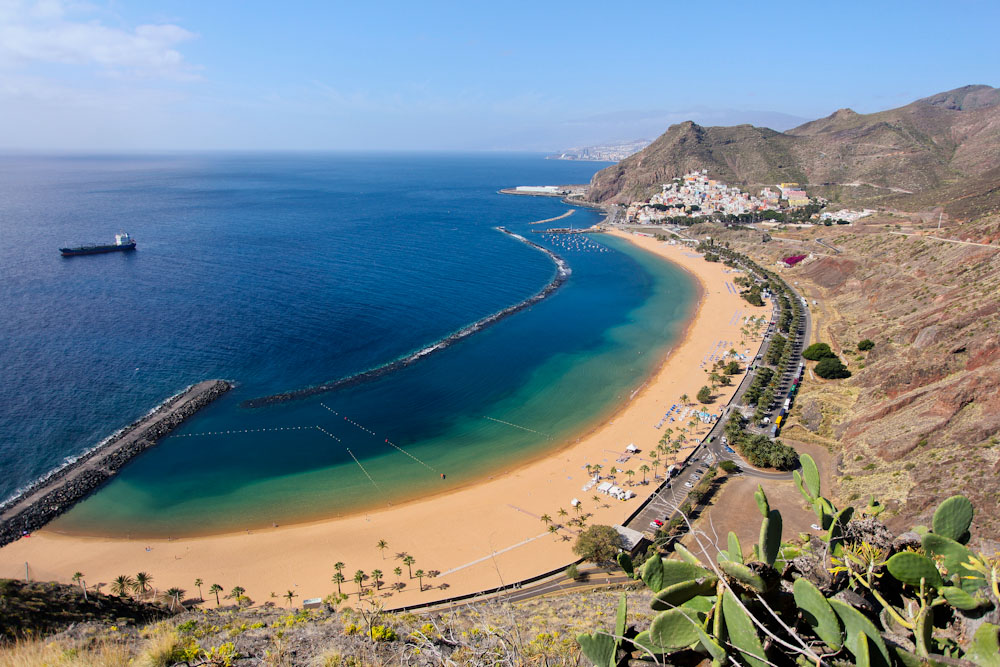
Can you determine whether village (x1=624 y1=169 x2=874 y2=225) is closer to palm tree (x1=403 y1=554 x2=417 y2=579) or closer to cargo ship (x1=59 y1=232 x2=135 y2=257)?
cargo ship (x1=59 y1=232 x2=135 y2=257)

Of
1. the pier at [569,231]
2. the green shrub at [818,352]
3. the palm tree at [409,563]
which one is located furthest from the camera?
the pier at [569,231]

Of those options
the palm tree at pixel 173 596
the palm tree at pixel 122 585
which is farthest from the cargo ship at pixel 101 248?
the palm tree at pixel 173 596

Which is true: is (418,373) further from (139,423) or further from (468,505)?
(139,423)

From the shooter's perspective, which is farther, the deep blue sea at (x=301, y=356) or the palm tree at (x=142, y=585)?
the deep blue sea at (x=301, y=356)

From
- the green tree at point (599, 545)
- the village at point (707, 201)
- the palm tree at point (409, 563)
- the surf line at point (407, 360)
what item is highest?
the village at point (707, 201)

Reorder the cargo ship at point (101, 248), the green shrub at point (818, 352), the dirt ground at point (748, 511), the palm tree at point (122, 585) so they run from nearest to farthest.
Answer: the palm tree at point (122, 585) < the dirt ground at point (748, 511) < the green shrub at point (818, 352) < the cargo ship at point (101, 248)

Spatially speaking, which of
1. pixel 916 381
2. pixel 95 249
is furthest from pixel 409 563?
pixel 95 249

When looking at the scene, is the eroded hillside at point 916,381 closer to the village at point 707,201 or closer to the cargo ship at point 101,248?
the village at point 707,201

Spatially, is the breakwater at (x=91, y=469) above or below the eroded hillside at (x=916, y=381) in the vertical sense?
below
